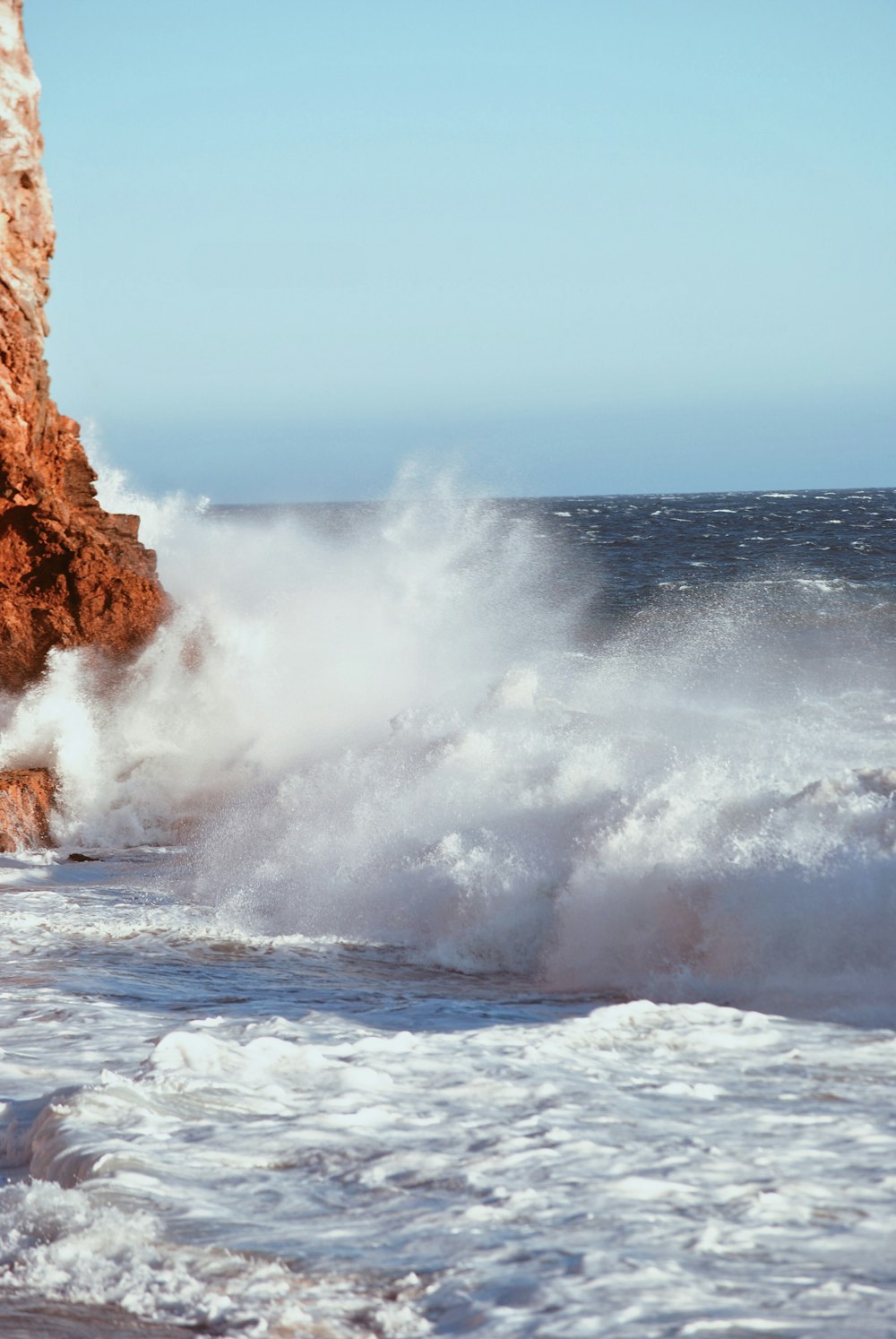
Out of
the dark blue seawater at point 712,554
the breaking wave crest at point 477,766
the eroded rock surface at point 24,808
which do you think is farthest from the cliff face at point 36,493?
the dark blue seawater at point 712,554

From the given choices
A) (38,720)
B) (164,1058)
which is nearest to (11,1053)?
(164,1058)

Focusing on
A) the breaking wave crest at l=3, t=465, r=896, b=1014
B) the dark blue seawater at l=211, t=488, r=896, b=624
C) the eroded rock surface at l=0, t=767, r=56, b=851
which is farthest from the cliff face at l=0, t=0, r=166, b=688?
the dark blue seawater at l=211, t=488, r=896, b=624

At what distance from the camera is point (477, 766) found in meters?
10.1

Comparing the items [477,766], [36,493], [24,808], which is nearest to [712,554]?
[36,493]

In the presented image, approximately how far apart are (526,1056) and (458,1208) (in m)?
1.48

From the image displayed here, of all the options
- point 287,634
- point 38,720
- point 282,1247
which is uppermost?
point 287,634

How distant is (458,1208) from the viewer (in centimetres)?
380

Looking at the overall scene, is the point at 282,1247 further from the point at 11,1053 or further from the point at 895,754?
the point at 895,754

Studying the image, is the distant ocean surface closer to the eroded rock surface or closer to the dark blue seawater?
the eroded rock surface

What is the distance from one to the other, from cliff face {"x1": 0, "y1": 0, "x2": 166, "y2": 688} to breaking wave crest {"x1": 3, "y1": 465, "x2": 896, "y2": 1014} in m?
0.40

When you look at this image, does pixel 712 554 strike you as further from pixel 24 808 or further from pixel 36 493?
pixel 24 808

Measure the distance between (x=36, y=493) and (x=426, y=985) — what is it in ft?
23.8

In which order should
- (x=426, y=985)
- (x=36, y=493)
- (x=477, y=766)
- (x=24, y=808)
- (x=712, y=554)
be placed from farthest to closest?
(x=712, y=554)
(x=36, y=493)
(x=24, y=808)
(x=477, y=766)
(x=426, y=985)

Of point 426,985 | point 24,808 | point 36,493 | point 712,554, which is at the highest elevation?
point 712,554
